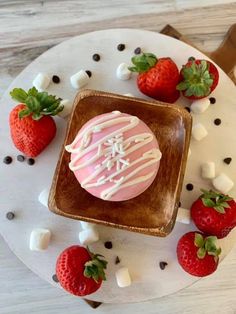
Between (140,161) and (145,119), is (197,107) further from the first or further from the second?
(140,161)

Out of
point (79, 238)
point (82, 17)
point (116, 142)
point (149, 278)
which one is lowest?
point (149, 278)

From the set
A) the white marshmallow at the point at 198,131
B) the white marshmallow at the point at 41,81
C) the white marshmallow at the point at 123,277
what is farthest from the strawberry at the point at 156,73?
the white marshmallow at the point at 123,277

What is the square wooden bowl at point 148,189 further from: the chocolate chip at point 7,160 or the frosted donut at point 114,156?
the chocolate chip at point 7,160

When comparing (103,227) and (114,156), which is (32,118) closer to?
(114,156)

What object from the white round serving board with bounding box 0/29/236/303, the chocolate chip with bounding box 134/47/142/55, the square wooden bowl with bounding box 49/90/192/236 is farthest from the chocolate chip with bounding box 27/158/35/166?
the chocolate chip with bounding box 134/47/142/55

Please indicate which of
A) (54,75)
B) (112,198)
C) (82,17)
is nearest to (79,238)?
(112,198)

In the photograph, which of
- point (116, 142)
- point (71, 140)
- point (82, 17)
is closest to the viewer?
point (116, 142)
